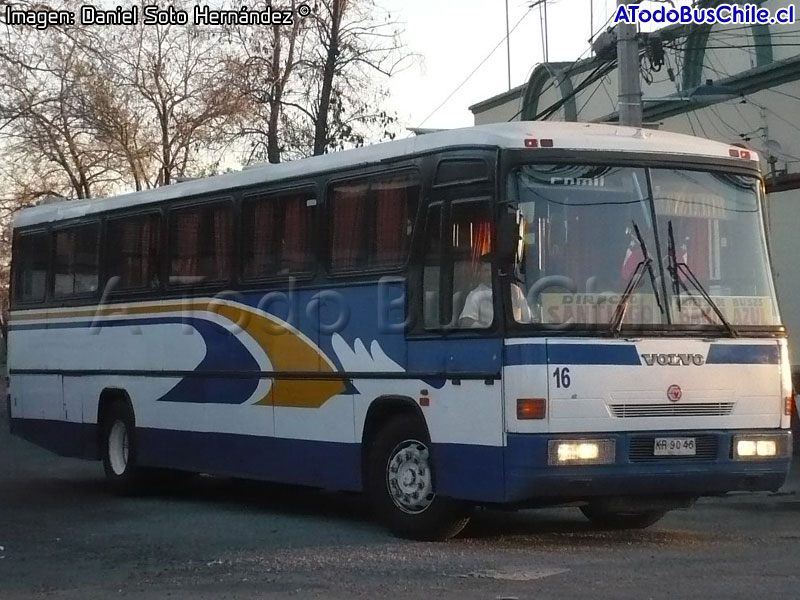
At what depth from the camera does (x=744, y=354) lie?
11500mm

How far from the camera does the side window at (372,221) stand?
1212 cm

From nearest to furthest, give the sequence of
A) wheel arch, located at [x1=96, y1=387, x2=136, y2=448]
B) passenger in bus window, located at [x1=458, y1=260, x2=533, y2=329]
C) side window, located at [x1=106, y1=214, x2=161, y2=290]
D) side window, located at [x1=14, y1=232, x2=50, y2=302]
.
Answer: passenger in bus window, located at [x1=458, y1=260, x2=533, y2=329] → side window, located at [x1=106, y1=214, x2=161, y2=290] → wheel arch, located at [x1=96, y1=387, x2=136, y2=448] → side window, located at [x1=14, y1=232, x2=50, y2=302]

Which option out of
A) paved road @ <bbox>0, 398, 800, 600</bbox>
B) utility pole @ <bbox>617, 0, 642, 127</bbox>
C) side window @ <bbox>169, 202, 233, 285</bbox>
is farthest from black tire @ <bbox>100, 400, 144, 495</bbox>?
utility pole @ <bbox>617, 0, 642, 127</bbox>

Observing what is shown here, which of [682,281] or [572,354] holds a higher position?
[682,281]

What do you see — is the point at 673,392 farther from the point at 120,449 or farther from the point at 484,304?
the point at 120,449

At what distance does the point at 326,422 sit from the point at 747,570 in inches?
171

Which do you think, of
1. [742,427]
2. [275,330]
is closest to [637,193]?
[742,427]

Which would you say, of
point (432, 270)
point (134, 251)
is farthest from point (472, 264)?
point (134, 251)

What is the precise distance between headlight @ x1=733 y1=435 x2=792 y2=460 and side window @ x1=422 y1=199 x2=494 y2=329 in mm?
2179

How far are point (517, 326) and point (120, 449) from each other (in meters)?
7.27

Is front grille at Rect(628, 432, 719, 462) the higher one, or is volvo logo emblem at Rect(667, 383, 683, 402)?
volvo logo emblem at Rect(667, 383, 683, 402)

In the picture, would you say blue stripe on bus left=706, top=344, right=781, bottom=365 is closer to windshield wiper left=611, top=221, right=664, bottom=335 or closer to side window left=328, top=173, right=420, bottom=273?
windshield wiper left=611, top=221, right=664, bottom=335

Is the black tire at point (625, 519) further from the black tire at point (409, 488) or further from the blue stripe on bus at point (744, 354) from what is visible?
the blue stripe on bus at point (744, 354)

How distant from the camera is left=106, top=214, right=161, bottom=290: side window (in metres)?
16.0
